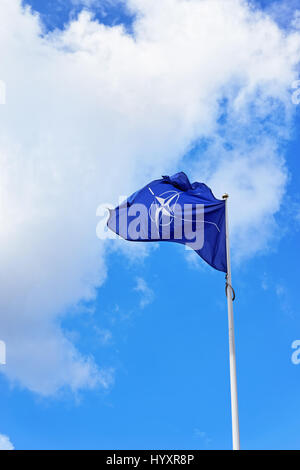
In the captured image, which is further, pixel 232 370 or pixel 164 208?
pixel 164 208

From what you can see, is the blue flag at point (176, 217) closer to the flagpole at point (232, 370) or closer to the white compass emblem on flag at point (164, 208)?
the white compass emblem on flag at point (164, 208)

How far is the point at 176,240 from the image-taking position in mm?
19938

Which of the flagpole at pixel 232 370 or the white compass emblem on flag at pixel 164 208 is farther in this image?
the white compass emblem on flag at pixel 164 208

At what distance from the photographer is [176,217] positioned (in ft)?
66.7

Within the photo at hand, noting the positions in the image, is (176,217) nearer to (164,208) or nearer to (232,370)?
(164,208)

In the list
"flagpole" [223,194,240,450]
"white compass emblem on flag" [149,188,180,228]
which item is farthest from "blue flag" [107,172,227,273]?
"flagpole" [223,194,240,450]

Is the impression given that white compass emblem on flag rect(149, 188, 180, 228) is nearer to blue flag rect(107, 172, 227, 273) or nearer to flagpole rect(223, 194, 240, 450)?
blue flag rect(107, 172, 227, 273)

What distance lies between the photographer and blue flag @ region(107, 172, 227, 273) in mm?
19875

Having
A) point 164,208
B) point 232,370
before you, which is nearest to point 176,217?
point 164,208

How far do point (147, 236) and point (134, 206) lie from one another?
2065mm

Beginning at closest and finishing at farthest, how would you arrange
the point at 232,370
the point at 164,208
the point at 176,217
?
the point at 232,370 → the point at 176,217 → the point at 164,208

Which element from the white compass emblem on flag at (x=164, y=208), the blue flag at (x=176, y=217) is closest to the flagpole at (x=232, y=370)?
the blue flag at (x=176, y=217)

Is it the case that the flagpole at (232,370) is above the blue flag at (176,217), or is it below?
below

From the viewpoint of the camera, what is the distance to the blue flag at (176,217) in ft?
65.2
